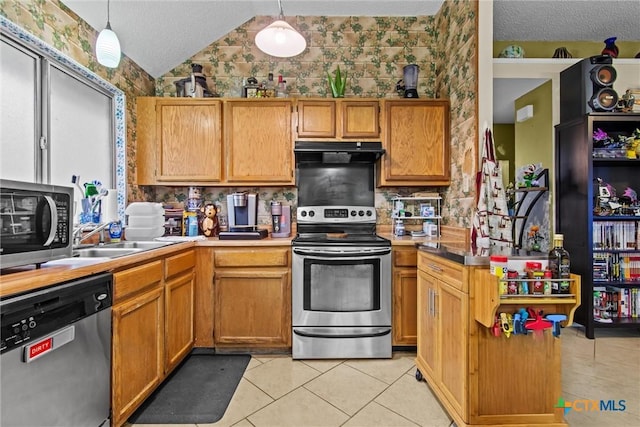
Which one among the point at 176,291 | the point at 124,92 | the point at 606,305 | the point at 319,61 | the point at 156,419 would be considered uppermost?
the point at 319,61

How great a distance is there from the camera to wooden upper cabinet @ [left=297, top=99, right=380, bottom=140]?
8.93ft

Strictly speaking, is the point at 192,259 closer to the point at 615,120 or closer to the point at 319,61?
the point at 319,61

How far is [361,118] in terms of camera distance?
8.94 ft

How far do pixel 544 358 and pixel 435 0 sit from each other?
9.82 feet

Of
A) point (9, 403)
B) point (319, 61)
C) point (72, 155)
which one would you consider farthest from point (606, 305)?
point (72, 155)

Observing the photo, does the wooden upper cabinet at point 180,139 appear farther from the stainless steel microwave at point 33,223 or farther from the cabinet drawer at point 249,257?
the stainless steel microwave at point 33,223

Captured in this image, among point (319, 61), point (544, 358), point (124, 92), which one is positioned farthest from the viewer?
point (319, 61)

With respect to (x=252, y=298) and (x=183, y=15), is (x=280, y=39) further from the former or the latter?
(x=252, y=298)

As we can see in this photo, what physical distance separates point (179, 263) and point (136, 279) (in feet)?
1.59

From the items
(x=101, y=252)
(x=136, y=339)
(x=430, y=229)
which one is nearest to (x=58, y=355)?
(x=136, y=339)

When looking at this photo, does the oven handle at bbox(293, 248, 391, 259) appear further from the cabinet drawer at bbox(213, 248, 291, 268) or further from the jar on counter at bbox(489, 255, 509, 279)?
the jar on counter at bbox(489, 255, 509, 279)

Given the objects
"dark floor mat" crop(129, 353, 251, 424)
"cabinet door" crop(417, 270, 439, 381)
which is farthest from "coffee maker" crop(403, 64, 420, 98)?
"dark floor mat" crop(129, 353, 251, 424)

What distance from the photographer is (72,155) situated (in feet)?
7.18

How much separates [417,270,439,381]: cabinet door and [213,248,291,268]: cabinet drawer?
1.03 m
